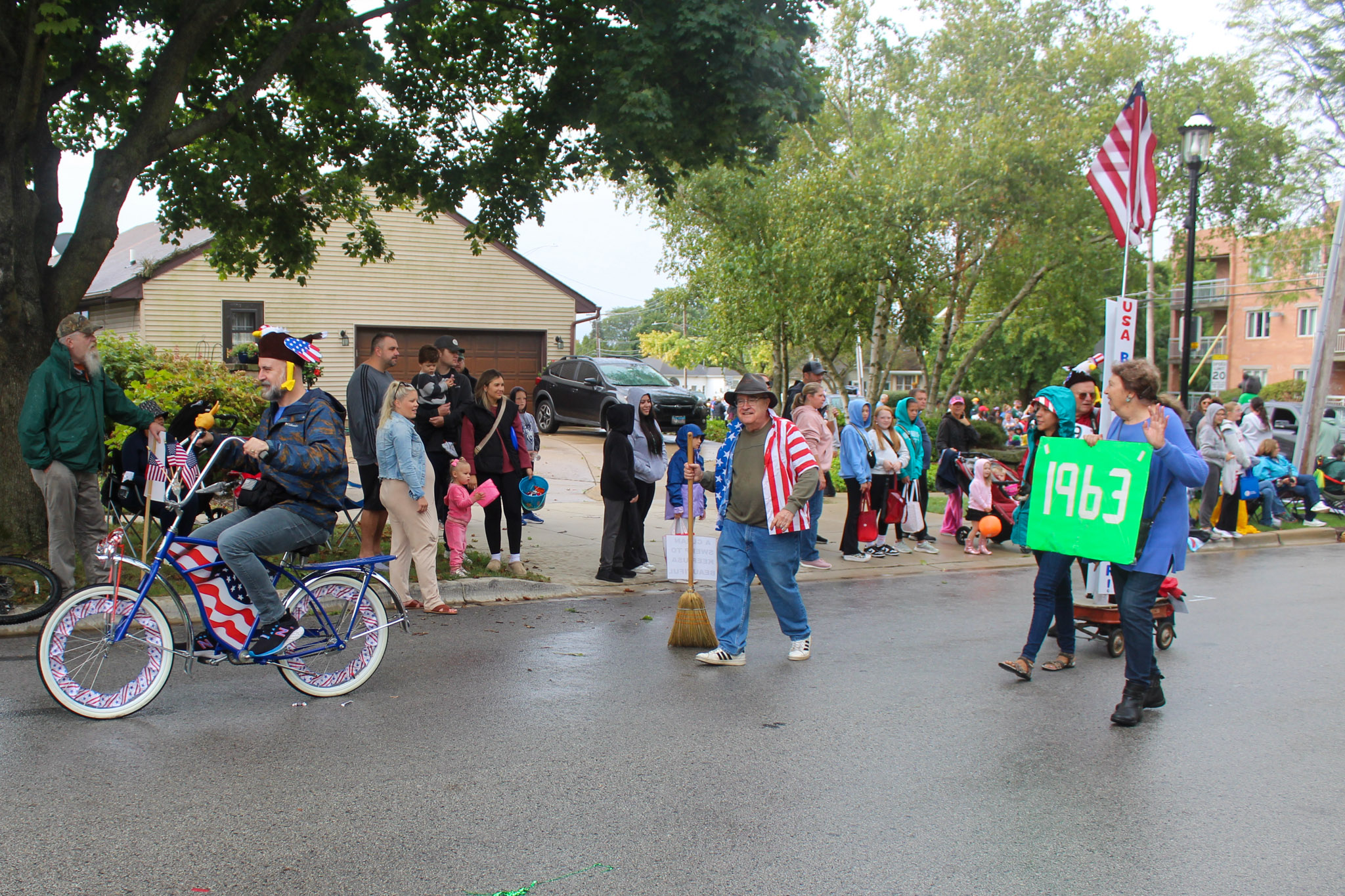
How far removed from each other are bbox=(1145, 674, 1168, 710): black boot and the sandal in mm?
733

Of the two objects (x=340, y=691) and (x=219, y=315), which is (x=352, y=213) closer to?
(x=340, y=691)

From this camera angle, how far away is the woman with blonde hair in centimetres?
752

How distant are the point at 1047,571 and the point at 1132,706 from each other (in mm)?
1025

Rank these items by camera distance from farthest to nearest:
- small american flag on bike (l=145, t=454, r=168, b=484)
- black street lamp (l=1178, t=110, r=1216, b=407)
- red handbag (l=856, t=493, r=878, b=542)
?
black street lamp (l=1178, t=110, r=1216, b=407)
red handbag (l=856, t=493, r=878, b=542)
small american flag on bike (l=145, t=454, r=168, b=484)

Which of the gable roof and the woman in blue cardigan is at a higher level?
the gable roof

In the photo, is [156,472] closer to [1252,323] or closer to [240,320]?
[240,320]

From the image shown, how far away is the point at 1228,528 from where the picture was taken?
47.8ft

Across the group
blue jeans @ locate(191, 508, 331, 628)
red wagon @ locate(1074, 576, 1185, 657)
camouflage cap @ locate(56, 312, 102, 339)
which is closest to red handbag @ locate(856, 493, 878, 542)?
red wagon @ locate(1074, 576, 1185, 657)

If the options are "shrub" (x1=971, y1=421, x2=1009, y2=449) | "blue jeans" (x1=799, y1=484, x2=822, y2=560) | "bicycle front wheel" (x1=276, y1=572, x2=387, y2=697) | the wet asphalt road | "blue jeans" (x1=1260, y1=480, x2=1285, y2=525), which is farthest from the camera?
"shrub" (x1=971, y1=421, x2=1009, y2=449)

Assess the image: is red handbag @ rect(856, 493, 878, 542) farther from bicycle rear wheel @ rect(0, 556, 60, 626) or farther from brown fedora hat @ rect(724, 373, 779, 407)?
bicycle rear wheel @ rect(0, 556, 60, 626)

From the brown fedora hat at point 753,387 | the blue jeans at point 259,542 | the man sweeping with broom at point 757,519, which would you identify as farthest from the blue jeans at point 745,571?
the blue jeans at point 259,542

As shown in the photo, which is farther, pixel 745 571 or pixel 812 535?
pixel 812 535

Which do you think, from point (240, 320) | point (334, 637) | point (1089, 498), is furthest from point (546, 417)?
point (1089, 498)

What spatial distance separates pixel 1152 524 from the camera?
5828mm
